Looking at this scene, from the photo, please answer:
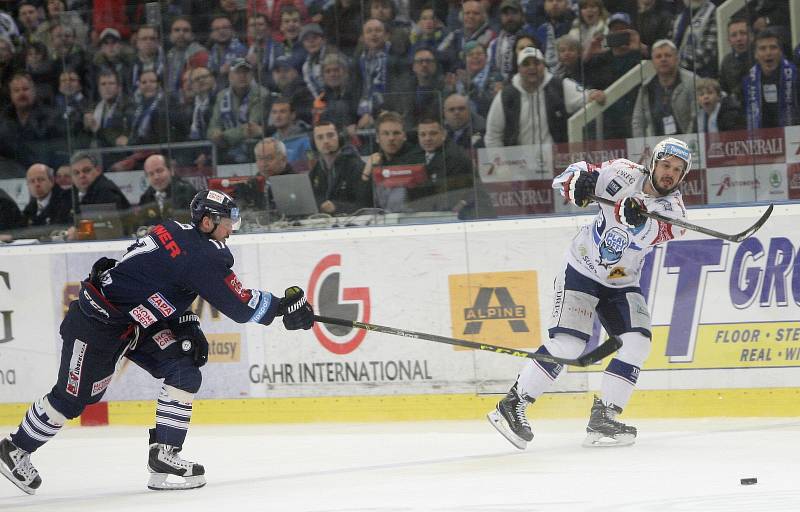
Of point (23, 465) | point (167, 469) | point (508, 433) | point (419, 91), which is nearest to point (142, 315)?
point (167, 469)

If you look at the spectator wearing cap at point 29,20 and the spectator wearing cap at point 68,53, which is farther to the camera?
the spectator wearing cap at point 29,20

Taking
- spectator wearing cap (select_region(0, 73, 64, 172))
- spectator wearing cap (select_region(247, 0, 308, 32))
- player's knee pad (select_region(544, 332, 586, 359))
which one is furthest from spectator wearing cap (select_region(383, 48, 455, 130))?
spectator wearing cap (select_region(0, 73, 64, 172))

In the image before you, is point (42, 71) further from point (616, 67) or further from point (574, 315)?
point (574, 315)

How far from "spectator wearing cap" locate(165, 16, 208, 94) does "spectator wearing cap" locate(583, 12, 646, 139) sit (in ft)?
7.52

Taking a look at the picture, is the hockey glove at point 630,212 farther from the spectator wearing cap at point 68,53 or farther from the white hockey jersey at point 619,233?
the spectator wearing cap at point 68,53

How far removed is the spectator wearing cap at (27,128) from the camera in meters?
7.22

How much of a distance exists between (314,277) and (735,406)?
7.21ft

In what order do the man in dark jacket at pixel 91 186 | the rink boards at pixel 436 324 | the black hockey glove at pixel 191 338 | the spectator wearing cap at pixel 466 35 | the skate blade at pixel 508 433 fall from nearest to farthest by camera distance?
the black hockey glove at pixel 191 338 < the skate blade at pixel 508 433 < the rink boards at pixel 436 324 < the spectator wearing cap at pixel 466 35 < the man in dark jacket at pixel 91 186

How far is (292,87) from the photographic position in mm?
7004

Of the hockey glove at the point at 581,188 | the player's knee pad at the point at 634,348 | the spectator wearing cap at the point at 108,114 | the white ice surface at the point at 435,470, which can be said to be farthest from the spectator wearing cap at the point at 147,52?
the player's knee pad at the point at 634,348

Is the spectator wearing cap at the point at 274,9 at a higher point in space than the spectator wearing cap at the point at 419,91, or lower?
higher

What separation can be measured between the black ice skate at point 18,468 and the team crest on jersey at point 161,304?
30.4 inches

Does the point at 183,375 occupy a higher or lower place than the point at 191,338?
lower

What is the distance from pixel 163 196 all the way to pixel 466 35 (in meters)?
1.94
